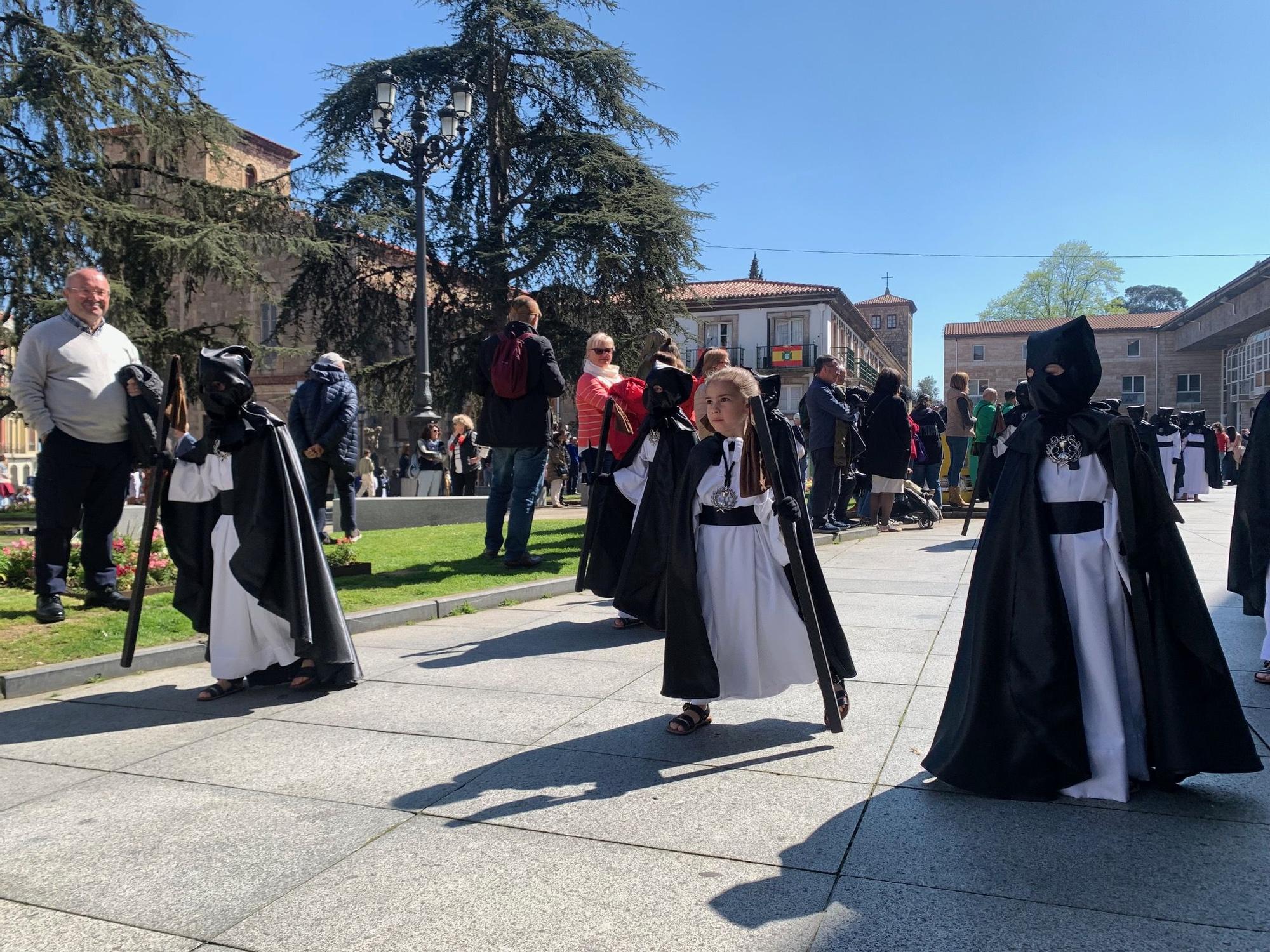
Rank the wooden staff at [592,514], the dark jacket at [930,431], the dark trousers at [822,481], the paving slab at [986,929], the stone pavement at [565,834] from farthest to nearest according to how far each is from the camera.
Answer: the dark jacket at [930,431] → the dark trousers at [822,481] → the wooden staff at [592,514] → the stone pavement at [565,834] → the paving slab at [986,929]

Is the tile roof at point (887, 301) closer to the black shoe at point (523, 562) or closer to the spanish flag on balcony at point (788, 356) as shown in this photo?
the spanish flag on balcony at point (788, 356)

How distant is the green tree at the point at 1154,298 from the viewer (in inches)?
5148

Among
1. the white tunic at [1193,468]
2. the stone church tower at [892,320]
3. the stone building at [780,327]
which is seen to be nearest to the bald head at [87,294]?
the white tunic at [1193,468]

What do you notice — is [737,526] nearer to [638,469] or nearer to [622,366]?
[638,469]

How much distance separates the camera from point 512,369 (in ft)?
28.0

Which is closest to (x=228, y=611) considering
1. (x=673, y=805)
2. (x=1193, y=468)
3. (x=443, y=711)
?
(x=443, y=711)

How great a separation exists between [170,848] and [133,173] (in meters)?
23.2

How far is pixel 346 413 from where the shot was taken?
32.6 ft

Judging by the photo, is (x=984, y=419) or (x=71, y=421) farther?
(x=984, y=419)

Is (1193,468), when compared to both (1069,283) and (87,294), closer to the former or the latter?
(87,294)

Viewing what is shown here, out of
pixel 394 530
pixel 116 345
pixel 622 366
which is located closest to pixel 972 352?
pixel 622 366

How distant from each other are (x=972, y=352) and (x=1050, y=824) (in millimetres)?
82468

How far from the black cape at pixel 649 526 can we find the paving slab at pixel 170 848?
5.90 ft

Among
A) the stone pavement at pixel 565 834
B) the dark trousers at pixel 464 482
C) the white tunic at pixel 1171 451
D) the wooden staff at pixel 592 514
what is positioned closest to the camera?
the stone pavement at pixel 565 834
